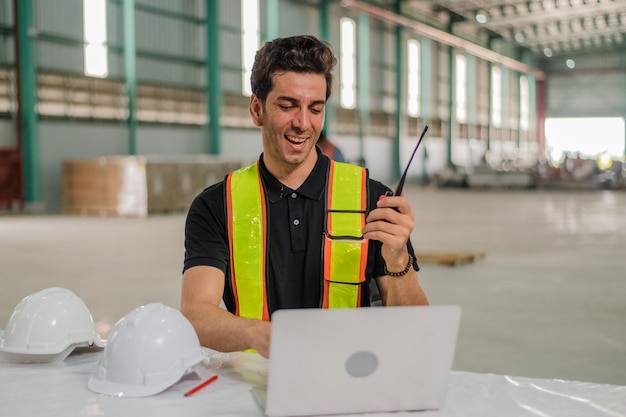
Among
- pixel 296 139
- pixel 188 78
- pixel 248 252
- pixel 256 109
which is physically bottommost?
pixel 248 252

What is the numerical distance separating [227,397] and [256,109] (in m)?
1.12

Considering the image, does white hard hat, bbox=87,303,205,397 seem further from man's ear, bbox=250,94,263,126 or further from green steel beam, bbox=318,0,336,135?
green steel beam, bbox=318,0,336,135

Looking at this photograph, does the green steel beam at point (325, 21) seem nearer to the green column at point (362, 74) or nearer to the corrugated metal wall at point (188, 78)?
the corrugated metal wall at point (188, 78)

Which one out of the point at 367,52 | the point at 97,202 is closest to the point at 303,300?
the point at 97,202

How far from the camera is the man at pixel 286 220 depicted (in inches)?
96.7

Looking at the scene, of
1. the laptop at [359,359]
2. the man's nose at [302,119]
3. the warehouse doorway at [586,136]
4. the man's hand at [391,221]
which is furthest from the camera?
the warehouse doorway at [586,136]

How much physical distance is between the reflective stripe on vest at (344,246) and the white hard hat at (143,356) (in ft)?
2.55

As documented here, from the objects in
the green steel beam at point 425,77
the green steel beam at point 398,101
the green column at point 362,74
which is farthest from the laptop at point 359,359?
the green steel beam at point 425,77

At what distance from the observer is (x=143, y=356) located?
6.04 ft

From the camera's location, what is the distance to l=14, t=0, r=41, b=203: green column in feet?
52.0

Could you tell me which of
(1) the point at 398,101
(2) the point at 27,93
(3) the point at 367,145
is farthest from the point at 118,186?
(1) the point at 398,101

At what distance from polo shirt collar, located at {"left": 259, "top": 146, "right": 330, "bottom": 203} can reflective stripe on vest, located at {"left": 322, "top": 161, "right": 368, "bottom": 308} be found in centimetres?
4

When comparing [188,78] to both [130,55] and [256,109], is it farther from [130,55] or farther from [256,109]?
[256,109]

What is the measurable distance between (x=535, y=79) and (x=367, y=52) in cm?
2158
